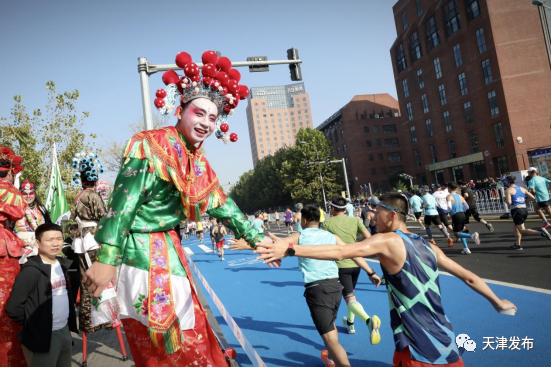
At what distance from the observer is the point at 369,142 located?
70875mm

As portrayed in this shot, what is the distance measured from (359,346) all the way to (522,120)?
43.7 meters

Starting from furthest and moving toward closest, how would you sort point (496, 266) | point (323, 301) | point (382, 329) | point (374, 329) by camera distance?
1. point (496, 266)
2. point (382, 329)
3. point (374, 329)
4. point (323, 301)

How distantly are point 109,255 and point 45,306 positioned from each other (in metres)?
1.87

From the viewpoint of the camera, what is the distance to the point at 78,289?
509cm

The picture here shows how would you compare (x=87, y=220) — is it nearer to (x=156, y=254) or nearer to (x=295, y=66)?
(x=156, y=254)

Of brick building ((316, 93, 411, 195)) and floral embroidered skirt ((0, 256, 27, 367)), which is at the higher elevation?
brick building ((316, 93, 411, 195))

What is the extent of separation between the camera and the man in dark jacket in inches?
126

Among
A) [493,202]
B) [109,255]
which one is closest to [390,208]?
[109,255]

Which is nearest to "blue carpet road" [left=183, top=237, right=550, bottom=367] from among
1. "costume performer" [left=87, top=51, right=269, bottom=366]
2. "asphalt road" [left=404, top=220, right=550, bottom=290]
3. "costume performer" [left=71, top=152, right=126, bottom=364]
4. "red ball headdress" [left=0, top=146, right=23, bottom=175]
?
"asphalt road" [left=404, top=220, right=550, bottom=290]

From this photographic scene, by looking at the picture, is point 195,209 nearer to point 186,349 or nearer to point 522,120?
point 186,349

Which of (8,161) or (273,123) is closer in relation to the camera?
(8,161)

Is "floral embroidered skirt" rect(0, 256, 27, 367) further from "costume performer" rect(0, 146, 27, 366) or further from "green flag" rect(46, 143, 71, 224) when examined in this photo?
"green flag" rect(46, 143, 71, 224)

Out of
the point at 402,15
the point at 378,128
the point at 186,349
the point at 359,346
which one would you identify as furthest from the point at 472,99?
the point at 186,349

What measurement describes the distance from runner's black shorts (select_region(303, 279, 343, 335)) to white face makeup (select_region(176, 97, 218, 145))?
7.88 feet
